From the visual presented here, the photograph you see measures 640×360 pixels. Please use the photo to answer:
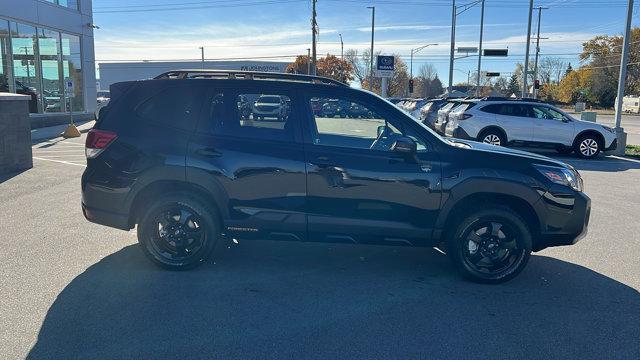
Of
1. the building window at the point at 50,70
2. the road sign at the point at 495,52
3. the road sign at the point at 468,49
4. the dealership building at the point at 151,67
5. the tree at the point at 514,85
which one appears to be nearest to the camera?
the building window at the point at 50,70

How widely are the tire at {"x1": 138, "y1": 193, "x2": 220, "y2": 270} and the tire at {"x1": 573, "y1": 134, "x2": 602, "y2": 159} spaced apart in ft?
45.4

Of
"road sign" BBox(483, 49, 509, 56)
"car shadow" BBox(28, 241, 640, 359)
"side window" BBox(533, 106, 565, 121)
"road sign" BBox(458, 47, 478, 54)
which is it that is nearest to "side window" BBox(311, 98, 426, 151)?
"car shadow" BBox(28, 241, 640, 359)

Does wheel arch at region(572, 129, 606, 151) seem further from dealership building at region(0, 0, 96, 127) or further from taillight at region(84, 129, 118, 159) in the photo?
dealership building at region(0, 0, 96, 127)

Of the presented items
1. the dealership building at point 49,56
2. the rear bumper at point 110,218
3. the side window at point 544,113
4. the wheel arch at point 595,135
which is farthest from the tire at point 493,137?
the dealership building at point 49,56

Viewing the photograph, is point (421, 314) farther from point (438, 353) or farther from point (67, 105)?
point (67, 105)

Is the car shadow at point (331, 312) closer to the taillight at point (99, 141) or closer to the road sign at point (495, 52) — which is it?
the taillight at point (99, 141)

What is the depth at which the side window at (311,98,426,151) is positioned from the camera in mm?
5004

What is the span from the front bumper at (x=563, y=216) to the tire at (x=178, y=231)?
319 centimetres

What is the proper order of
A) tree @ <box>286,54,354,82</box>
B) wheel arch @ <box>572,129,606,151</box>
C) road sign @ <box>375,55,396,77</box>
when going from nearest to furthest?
A: wheel arch @ <box>572,129,606,151</box>, road sign @ <box>375,55,396,77</box>, tree @ <box>286,54,354,82</box>

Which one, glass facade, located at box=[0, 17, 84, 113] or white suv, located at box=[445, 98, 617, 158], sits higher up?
glass facade, located at box=[0, 17, 84, 113]

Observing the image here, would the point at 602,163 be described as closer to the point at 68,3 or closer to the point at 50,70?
the point at 50,70

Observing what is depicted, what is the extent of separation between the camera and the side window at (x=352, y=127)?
5004mm

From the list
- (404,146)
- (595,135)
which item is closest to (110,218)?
(404,146)

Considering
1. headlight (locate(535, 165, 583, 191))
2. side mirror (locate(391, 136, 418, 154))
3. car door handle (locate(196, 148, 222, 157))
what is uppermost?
side mirror (locate(391, 136, 418, 154))
